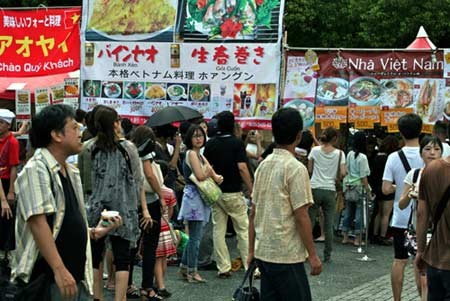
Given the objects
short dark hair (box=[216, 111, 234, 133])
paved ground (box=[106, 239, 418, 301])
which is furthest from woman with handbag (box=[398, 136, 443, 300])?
short dark hair (box=[216, 111, 234, 133])

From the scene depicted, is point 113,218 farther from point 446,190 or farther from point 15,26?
point 15,26

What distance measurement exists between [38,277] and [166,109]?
243 inches

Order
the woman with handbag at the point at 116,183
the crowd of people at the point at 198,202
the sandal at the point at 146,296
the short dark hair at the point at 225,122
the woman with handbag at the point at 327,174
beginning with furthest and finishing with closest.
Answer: the woman with handbag at the point at 327,174 → the short dark hair at the point at 225,122 → the sandal at the point at 146,296 → the woman with handbag at the point at 116,183 → the crowd of people at the point at 198,202

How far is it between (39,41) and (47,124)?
7.94 meters

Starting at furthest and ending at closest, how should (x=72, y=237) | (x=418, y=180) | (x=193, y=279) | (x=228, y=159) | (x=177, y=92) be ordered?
1. (x=177, y=92)
2. (x=228, y=159)
3. (x=193, y=279)
4. (x=418, y=180)
5. (x=72, y=237)

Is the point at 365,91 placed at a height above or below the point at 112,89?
above

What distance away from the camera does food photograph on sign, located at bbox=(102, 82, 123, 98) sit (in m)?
11.2

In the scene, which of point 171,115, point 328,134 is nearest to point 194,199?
point 171,115

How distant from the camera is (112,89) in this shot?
440 inches

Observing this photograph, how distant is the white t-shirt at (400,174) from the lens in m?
6.62

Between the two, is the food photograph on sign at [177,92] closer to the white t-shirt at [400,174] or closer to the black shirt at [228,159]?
the black shirt at [228,159]

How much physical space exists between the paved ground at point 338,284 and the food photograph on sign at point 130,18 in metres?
3.55

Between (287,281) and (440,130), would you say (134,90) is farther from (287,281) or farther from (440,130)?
(287,281)

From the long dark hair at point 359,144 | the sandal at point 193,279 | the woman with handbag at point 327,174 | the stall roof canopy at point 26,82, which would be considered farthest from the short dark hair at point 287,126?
the stall roof canopy at point 26,82
